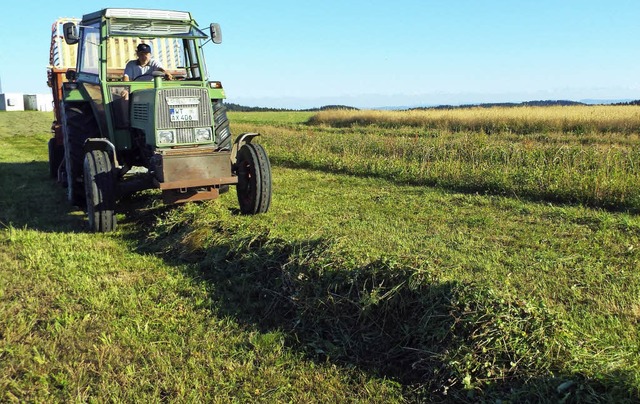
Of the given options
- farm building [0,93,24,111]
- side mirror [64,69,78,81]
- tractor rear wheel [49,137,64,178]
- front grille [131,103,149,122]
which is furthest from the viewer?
farm building [0,93,24,111]

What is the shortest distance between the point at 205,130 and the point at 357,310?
11.3 ft

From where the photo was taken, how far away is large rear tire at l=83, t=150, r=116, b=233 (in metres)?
5.95

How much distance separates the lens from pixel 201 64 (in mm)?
7141

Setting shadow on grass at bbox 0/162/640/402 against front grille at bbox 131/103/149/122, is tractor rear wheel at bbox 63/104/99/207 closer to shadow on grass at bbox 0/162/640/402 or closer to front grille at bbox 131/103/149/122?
front grille at bbox 131/103/149/122

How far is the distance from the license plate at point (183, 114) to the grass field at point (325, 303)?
A: 1.11 meters

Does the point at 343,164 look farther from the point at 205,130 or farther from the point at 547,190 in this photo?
the point at 205,130

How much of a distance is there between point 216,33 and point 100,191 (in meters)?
2.51

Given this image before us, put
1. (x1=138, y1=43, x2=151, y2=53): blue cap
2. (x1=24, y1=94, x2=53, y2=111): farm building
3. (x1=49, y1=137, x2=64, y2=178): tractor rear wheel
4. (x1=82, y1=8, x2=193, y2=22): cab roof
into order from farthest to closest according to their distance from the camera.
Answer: (x1=24, y1=94, x2=53, y2=111): farm building
(x1=49, y1=137, x2=64, y2=178): tractor rear wheel
(x1=138, y1=43, x2=151, y2=53): blue cap
(x1=82, y1=8, x2=193, y2=22): cab roof

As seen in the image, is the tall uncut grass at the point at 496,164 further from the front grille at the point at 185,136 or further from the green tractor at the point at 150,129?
the front grille at the point at 185,136

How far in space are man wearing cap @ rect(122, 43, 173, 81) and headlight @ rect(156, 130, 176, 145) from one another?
1205 millimetres

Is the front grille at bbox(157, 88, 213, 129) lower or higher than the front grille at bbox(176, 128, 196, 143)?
higher

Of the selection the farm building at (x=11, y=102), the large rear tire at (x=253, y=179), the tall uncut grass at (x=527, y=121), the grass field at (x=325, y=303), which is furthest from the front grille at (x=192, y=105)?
the farm building at (x=11, y=102)

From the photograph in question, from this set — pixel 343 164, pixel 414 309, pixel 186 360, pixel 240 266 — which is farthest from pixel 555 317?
pixel 343 164

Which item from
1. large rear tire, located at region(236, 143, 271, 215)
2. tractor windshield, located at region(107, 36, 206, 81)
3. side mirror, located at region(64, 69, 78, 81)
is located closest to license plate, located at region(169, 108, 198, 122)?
large rear tire, located at region(236, 143, 271, 215)
